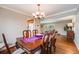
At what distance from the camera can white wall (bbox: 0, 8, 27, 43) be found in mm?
1459

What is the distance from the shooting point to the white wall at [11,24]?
1.46 metres

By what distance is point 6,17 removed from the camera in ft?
4.93

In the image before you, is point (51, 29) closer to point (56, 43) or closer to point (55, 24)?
point (55, 24)

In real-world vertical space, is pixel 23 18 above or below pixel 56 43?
above

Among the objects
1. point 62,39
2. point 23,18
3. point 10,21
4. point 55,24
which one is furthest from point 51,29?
point 10,21

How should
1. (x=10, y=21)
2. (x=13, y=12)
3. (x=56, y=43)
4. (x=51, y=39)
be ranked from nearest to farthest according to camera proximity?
(x=13, y=12) < (x=10, y=21) < (x=56, y=43) < (x=51, y=39)

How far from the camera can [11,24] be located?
157cm

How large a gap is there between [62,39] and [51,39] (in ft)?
1.12

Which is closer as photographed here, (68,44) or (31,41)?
(68,44)
